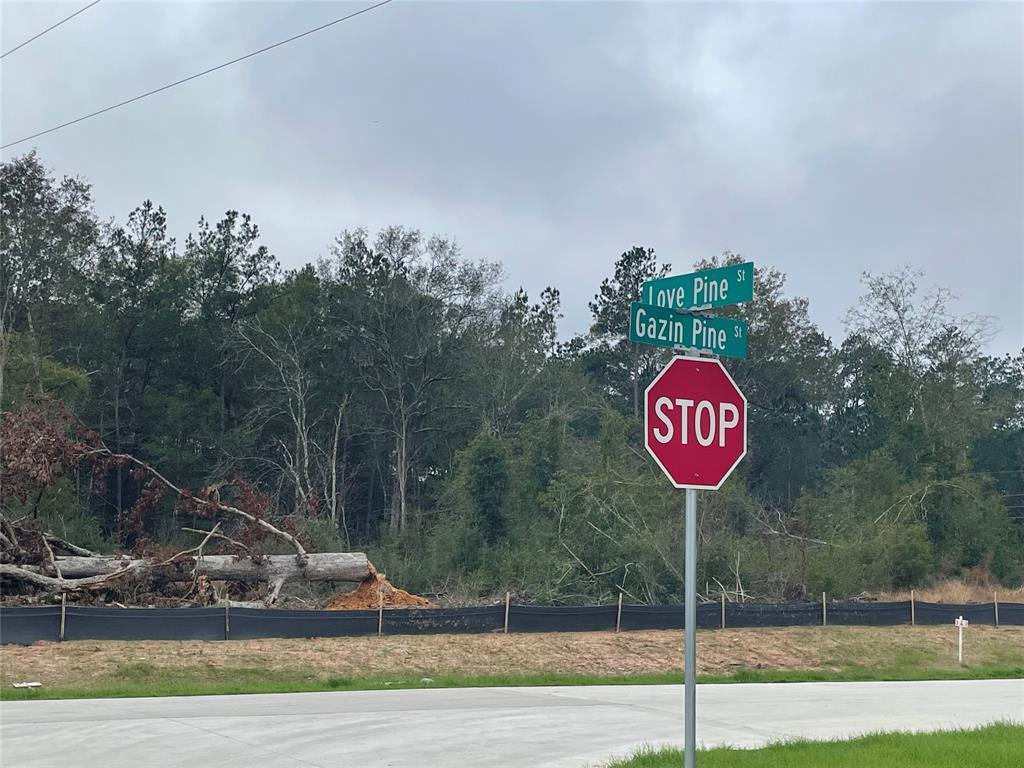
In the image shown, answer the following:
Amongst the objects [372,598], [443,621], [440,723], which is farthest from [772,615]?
[440,723]

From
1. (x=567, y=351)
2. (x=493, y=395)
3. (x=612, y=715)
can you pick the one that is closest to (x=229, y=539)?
(x=612, y=715)

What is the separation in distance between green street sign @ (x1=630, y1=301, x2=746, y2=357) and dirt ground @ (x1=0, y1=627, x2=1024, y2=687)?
50.3 feet

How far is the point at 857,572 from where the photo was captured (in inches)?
1464

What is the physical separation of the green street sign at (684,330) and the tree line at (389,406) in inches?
1130

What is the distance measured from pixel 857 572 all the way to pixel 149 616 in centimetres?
2332

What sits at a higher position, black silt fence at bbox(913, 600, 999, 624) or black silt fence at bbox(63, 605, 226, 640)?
black silt fence at bbox(63, 605, 226, 640)

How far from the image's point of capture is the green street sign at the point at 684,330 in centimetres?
757

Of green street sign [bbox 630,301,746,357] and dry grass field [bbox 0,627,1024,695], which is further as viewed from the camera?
dry grass field [bbox 0,627,1024,695]

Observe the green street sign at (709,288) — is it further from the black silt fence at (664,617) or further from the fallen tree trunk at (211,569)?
the black silt fence at (664,617)

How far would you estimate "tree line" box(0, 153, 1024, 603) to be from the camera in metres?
41.7

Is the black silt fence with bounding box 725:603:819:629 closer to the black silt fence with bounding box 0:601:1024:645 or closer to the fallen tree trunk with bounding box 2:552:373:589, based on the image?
the black silt fence with bounding box 0:601:1024:645

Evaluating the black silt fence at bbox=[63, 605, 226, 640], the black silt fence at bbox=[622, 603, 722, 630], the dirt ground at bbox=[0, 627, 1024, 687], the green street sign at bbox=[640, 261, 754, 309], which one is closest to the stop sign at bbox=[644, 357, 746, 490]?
the green street sign at bbox=[640, 261, 754, 309]

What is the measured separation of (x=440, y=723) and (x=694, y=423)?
28.5 ft

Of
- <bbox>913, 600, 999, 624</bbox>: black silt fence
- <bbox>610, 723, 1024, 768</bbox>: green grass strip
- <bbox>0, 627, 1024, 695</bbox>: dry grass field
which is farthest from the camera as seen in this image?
<bbox>913, 600, 999, 624</bbox>: black silt fence
